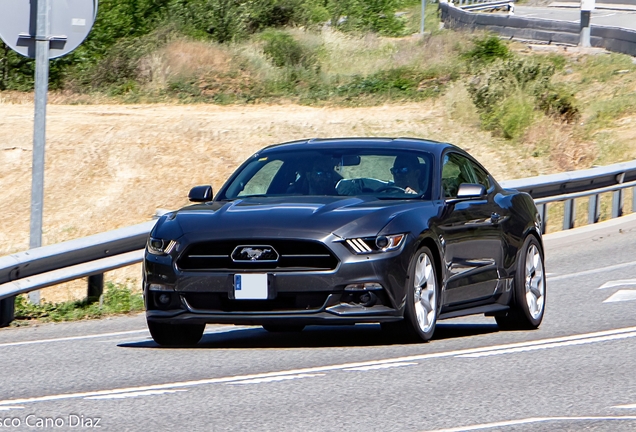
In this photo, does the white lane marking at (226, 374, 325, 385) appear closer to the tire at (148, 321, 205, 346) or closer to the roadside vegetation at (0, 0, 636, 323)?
the tire at (148, 321, 205, 346)

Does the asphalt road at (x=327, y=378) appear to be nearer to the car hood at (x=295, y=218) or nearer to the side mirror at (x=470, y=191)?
the car hood at (x=295, y=218)

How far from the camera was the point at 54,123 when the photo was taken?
26359 mm

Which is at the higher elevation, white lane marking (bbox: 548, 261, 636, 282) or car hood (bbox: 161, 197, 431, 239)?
car hood (bbox: 161, 197, 431, 239)

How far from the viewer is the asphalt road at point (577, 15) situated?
5694 centimetres

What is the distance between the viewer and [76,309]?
41.1 ft

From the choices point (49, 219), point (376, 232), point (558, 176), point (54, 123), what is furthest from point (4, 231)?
point (376, 232)

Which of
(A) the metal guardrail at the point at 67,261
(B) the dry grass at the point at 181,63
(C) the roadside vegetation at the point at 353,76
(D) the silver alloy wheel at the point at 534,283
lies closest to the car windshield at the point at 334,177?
(D) the silver alloy wheel at the point at 534,283

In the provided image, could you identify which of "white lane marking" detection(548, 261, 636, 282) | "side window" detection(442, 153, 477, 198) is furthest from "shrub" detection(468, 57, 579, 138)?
"side window" detection(442, 153, 477, 198)

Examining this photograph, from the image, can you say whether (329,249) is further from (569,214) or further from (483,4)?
(483,4)

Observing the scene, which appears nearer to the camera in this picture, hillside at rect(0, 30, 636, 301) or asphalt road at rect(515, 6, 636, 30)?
hillside at rect(0, 30, 636, 301)

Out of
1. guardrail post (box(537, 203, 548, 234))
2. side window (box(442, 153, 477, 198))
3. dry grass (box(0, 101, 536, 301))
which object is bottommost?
dry grass (box(0, 101, 536, 301))

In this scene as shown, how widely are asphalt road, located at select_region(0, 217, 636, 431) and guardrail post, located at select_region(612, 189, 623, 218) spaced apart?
930 centimetres

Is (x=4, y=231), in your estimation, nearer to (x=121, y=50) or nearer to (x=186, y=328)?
(x=186, y=328)

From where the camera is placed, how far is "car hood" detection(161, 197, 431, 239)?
8797 mm
